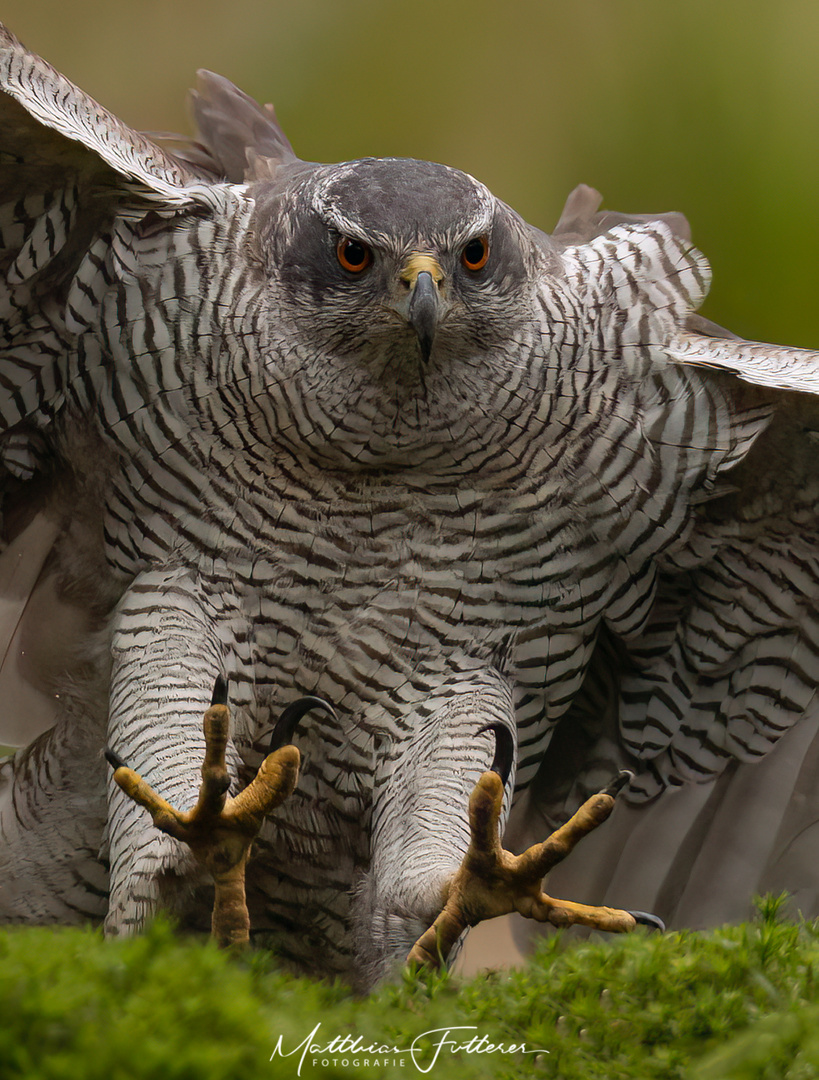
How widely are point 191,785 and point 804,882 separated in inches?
45.5

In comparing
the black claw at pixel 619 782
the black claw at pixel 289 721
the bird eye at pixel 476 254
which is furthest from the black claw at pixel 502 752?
the bird eye at pixel 476 254

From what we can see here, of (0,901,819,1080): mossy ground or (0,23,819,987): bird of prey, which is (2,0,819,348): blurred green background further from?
(0,901,819,1080): mossy ground

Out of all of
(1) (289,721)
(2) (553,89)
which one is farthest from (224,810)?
(2) (553,89)

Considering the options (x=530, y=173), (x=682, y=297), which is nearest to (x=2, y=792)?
(x=682, y=297)

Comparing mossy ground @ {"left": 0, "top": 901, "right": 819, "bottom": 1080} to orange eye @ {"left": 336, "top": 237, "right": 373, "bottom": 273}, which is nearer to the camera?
mossy ground @ {"left": 0, "top": 901, "right": 819, "bottom": 1080}

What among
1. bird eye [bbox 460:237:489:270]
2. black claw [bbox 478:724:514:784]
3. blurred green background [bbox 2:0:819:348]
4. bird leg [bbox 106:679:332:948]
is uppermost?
blurred green background [bbox 2:0:819:348]

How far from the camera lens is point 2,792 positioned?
219 cm

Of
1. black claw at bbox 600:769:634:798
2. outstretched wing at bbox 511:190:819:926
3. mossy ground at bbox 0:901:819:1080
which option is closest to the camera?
mossy ground at bbox 0:901:819:1080

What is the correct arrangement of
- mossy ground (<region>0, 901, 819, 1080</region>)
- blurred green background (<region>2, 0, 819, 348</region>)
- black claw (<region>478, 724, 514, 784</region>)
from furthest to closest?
blurred green background (<region>2, 0, 819, 348</region>), black claw (<region>478, 724, 514, 784</region>), mossy ground (<region>0, 901, 819, 1080</region>)

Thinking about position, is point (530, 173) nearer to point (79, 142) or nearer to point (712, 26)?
point (712, 26)

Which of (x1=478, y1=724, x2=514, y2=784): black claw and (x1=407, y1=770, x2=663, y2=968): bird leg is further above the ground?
(x1=478, y1=724, x2=514, y2=784): black claw

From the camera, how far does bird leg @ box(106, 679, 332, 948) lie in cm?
147

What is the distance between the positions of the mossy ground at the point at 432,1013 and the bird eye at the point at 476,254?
0.97 meters

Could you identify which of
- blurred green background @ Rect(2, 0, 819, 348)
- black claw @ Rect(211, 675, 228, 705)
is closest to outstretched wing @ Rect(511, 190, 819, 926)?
black claw @ Rect(211, 675, 228, 705)
